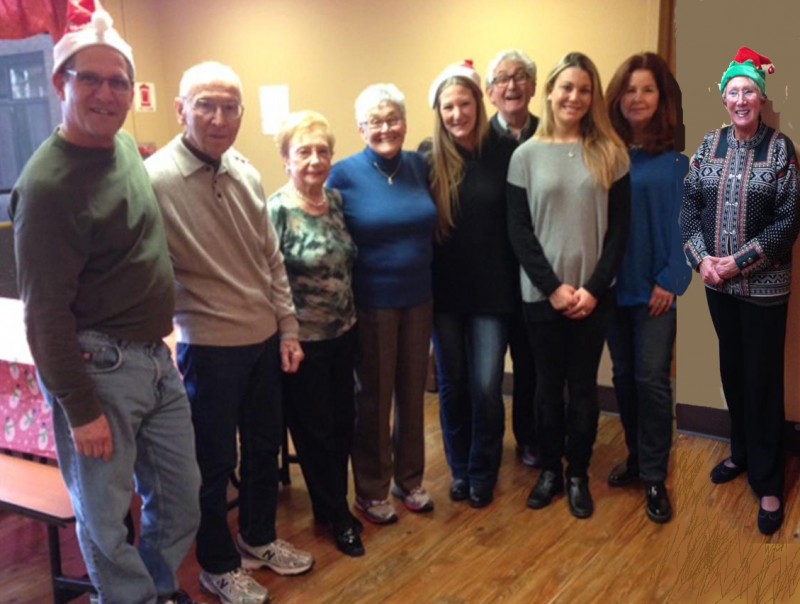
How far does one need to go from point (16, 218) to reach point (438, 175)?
1.22 metres

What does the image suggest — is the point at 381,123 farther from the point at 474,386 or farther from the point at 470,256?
the point at 474,386

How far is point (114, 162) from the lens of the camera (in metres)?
1.51

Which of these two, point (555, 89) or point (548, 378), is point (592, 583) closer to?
point (548, 378)

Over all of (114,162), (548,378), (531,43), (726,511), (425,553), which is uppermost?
(531,43)

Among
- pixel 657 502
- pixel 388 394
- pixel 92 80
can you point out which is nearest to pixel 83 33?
pixel 92 80

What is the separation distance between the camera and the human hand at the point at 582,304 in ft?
7.06

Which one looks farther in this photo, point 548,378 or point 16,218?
point 548,378

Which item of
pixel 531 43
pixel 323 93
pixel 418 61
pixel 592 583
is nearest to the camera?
A: pixel 592 583

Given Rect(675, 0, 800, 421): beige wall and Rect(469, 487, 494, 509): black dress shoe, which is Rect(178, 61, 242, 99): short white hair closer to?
Rect(675, 0, 800, 421): beige wall

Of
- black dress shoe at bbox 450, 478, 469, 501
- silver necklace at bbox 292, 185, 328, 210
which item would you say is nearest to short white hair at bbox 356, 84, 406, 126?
silver necklace at bbox 292, 185, 328, 210

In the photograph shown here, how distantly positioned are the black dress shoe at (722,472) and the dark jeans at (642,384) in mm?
1471

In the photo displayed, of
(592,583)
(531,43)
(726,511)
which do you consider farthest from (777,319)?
(531,43)

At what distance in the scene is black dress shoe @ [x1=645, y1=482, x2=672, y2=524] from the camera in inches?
89.4

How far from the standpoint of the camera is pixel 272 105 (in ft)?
12.8
